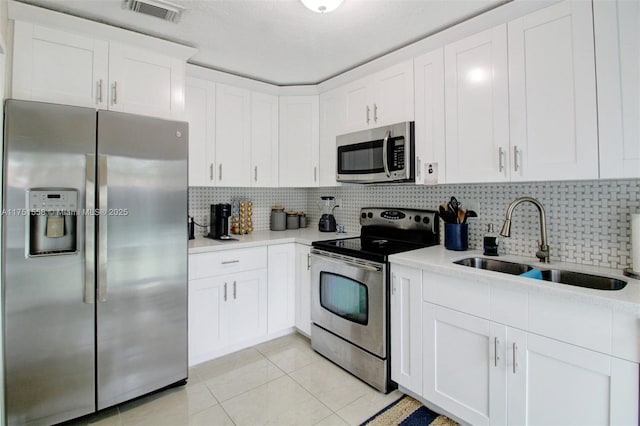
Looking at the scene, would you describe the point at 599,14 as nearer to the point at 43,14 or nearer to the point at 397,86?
the point at 397,86

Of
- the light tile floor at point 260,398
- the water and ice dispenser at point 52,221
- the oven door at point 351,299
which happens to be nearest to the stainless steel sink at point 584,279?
the oven door at point 351,299

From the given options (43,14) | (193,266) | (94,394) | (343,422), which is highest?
(43,14)

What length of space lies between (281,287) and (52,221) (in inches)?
67.4

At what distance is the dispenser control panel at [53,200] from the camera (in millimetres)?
1682

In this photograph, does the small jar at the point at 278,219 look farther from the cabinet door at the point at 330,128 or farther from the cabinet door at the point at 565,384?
the cabinet door at the point at 565,384

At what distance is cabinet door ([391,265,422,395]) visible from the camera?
1952mm

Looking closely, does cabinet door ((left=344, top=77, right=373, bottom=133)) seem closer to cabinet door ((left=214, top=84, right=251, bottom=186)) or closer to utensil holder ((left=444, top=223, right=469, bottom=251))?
cabinet door ((left=214, top=84, right=251, bottom=186))

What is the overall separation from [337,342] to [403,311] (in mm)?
678

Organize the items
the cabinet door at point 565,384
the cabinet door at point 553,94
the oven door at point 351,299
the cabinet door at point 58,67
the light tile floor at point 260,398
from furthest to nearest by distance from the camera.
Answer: the oven door at point 351,299
the light tile floor at point 260,398
the cabinet door at point 58,67
the cabinet door at point 553,94
the cabinet door at point 565,384

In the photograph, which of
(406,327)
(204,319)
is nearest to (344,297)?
(406,327)

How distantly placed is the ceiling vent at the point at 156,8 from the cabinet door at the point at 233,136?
2.85 ft

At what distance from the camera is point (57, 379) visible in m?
1.76

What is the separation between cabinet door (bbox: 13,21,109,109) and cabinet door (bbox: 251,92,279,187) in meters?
1.25

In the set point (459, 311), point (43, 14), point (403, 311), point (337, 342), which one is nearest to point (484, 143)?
point (459, 311)
